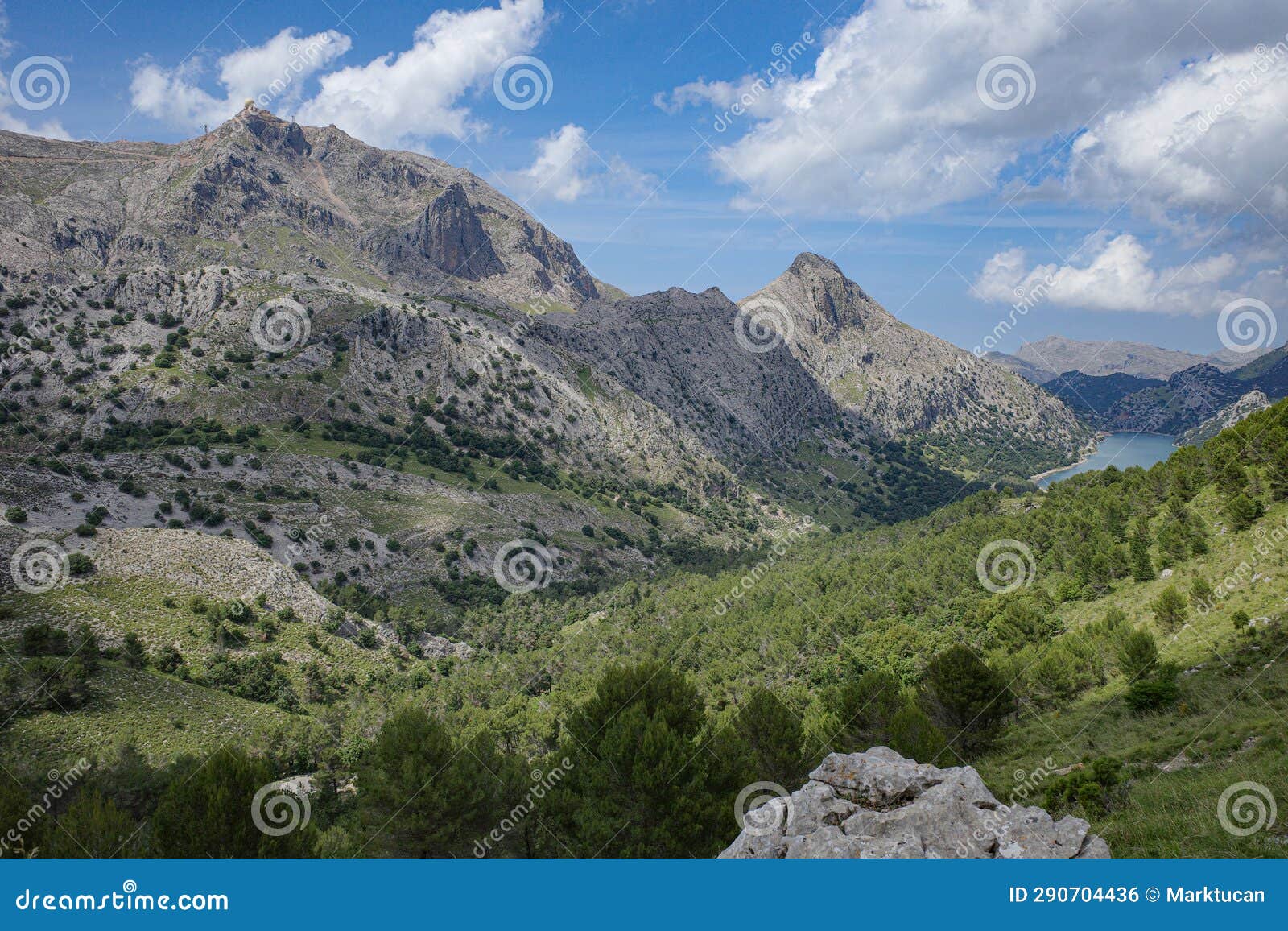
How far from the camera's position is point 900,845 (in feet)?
39.0

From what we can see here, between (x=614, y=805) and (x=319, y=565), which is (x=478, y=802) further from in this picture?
(x=319, y=565)

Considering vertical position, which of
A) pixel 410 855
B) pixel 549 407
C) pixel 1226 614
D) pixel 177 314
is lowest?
pixel 410 855

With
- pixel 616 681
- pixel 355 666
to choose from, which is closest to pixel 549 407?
pixel 355 666

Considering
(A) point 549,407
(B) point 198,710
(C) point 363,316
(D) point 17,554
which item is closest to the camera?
(B) point 198,710

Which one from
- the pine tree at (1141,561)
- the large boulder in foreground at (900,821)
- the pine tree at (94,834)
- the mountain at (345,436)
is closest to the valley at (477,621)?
the pine tree at (94,834)

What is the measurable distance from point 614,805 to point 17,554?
55694 mm

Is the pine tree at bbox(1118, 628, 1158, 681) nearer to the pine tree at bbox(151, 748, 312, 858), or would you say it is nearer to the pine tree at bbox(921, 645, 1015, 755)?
the pine tree at bbox(921, 645, 1015, 755)

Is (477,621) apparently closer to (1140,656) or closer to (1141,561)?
(1141,561)

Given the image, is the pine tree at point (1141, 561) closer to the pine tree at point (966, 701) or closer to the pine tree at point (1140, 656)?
the pine tree at point (1140, 656)

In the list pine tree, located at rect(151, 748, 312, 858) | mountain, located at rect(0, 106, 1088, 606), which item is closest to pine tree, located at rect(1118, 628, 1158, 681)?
pine tree, located at rect(151, 748, 312, 858)

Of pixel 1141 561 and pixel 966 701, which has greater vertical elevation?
pixel 1141 561

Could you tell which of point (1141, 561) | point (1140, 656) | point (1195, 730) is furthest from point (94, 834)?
point (1141, 561)

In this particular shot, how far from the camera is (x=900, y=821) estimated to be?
42.6 feet

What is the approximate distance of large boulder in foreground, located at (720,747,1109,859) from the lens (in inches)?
464
